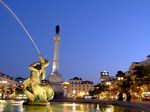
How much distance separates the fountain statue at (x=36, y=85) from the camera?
1361 inches

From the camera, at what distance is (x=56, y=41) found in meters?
91.5

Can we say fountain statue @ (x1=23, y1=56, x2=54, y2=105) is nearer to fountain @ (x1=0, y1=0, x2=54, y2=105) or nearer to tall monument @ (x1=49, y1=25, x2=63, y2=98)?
fountain @ (x1=0, y1=0, x2=54, y2=105)

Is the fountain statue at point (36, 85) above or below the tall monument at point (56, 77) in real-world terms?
below

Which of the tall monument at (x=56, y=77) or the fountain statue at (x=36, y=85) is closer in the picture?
the fountain statue at (x=36, y=85)

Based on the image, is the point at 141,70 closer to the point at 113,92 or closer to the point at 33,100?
the point at 113,92

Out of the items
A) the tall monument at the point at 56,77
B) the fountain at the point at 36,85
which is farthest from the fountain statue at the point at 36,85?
the tall monument at the point at 56,77

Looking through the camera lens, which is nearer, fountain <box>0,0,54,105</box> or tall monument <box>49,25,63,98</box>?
fountain <box>0,0,54,105</box>

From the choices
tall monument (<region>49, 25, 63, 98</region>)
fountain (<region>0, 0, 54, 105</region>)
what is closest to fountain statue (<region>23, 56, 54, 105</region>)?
fountain (<region>0, 0, 54, 105</region>)

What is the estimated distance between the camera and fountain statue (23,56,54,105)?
3456cm

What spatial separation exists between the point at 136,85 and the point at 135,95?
16707 mm

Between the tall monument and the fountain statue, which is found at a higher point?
the tall monument

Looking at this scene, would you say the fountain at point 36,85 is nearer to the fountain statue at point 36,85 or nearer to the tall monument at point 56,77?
the fountain statue at point 36,85

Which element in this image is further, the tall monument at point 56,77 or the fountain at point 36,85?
the tall monument at point 56,77

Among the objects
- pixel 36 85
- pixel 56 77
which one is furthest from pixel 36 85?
pixel 56 77
